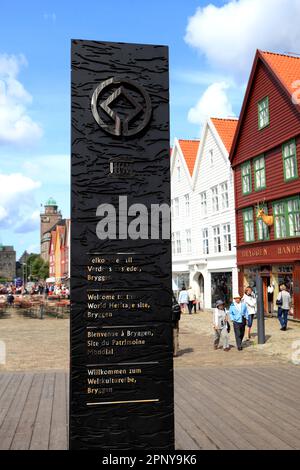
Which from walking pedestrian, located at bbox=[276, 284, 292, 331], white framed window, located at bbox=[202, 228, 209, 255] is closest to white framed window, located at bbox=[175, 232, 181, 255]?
white framed window, located at bbox=[202, 228, 209, 255]

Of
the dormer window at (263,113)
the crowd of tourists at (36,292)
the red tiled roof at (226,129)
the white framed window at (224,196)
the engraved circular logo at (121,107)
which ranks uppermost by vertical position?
the red tiled roof at (226,129)

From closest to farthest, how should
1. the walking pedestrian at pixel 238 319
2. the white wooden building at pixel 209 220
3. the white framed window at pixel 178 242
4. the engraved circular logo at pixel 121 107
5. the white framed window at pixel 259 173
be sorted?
the engraved circular logo at pixel 121 107 → the walking pedestrian at pixel 238 319 → the white framed window at pixel 259 173 → the white wooden building at pixel 209 220 → the white framed window at pixel 178 242

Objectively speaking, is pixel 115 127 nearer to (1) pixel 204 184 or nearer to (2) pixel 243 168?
(2) pixel 243 168

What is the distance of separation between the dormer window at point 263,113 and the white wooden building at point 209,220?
4785 millimetres

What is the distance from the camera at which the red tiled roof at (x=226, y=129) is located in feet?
108

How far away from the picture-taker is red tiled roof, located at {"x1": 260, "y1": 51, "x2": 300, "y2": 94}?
2477 centimetres

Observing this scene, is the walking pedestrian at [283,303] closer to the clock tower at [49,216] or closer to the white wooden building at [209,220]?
the white wooden building at [209,220]

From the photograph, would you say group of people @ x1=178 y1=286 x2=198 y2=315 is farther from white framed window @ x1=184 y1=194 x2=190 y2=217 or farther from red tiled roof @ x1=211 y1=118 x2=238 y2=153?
red tiled roof @ x1=211 y1=118 x2=238 y2=153

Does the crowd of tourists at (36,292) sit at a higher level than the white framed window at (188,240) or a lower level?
lower

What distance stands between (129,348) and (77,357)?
58 centimetres

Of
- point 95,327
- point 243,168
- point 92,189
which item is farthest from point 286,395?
point 243,168

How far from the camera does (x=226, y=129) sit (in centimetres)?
3409

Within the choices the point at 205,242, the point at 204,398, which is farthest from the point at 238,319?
the point at 205,242

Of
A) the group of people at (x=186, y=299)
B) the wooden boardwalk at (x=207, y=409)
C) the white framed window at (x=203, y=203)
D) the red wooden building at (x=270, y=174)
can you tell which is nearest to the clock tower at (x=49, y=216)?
the white framed window at (x=203, y=203)
